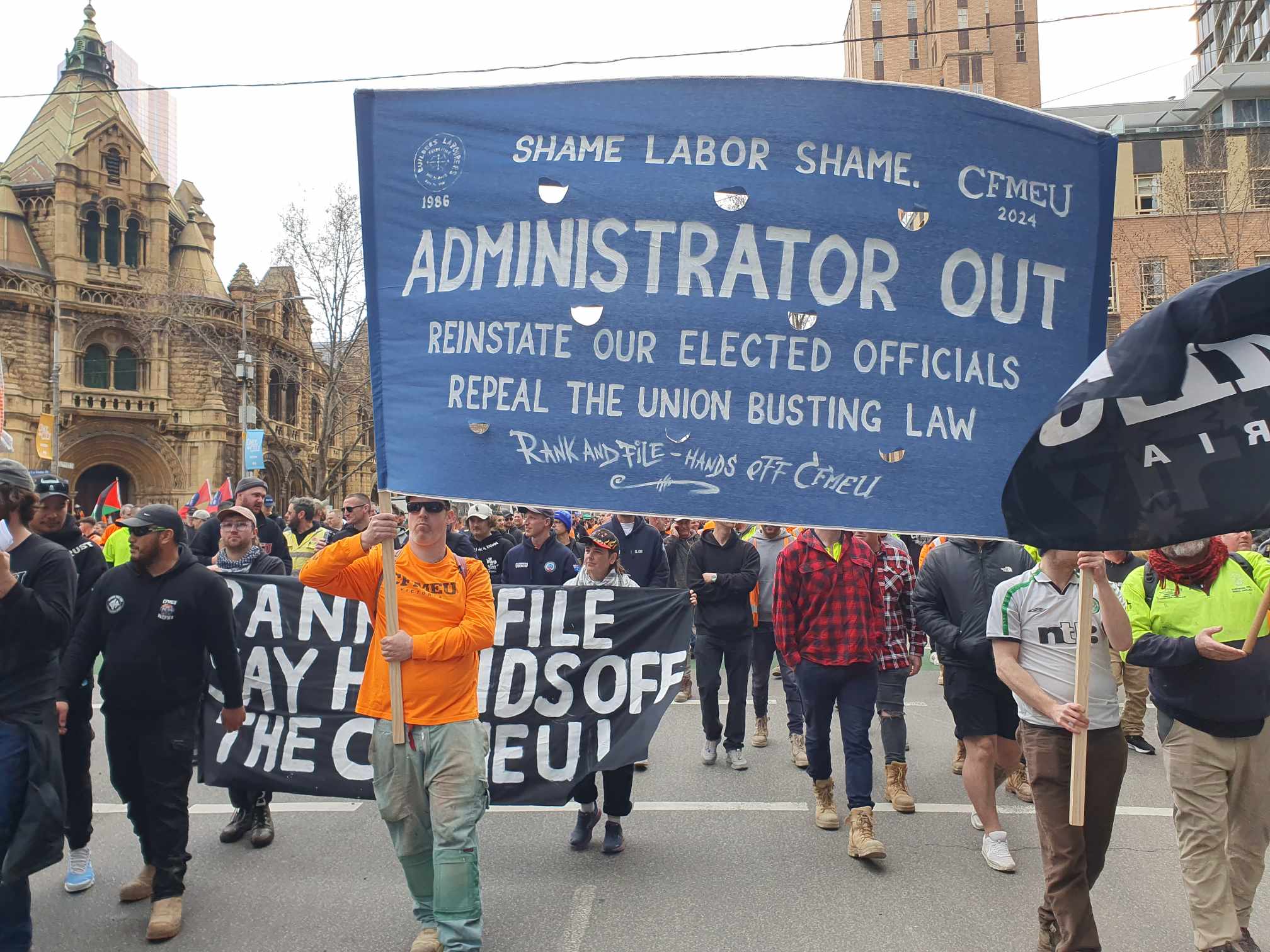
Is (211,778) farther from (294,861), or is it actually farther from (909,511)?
(909,511)

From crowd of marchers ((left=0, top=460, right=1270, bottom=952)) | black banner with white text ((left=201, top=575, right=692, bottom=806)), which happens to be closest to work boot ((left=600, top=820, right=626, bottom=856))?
crowd of marchers ((left=0, top=460, right=1270, bottom=952))

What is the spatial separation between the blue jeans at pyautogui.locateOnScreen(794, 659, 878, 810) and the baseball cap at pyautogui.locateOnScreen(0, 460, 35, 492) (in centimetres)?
411

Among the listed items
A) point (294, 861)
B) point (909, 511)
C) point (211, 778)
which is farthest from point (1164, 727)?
point (211, 778)

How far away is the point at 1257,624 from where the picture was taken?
149 inches

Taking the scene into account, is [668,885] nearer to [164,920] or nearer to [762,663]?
[164,920]

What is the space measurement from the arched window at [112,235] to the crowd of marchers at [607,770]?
43.9 m

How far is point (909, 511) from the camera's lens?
139 inches

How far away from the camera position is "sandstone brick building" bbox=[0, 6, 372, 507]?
39875 mm

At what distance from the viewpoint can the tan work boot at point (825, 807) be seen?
568cm

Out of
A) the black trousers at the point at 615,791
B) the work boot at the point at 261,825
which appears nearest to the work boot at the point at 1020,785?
the black trousers at the point at 615,791

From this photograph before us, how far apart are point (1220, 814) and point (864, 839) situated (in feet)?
5.79

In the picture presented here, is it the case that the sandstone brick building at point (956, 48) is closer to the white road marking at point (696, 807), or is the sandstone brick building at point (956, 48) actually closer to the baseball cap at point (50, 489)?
the white road marking at point (696, 807)

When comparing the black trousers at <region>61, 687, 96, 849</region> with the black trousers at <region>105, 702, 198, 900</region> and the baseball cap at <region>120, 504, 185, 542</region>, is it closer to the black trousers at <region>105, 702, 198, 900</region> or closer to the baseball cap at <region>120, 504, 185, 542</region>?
the black trousers at <region>105, 702, 198, 900</region>

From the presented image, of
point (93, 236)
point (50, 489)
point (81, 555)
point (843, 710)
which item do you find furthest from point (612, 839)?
point (93, 236)
